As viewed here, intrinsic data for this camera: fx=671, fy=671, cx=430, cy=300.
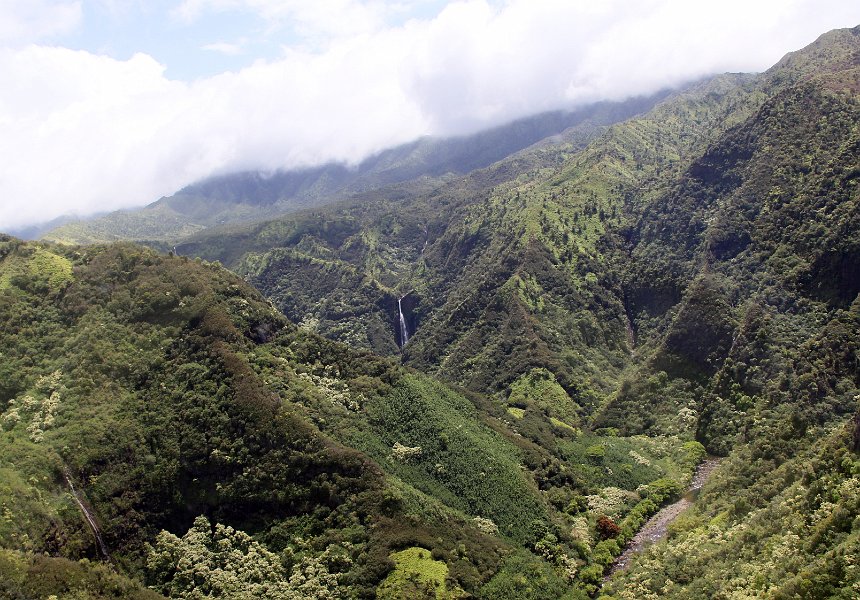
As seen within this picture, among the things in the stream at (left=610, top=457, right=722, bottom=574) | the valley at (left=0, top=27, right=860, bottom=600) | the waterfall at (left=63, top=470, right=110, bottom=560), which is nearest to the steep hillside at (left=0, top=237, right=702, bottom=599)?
the waterfall at (left=63, top=470, right=110, bottom=560)

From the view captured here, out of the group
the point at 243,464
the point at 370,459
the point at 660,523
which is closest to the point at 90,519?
the point at 243,464

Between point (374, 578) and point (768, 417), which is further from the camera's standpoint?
point (768, 417)

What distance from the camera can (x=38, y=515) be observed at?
79688 mm

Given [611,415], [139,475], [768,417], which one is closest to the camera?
[139,475]

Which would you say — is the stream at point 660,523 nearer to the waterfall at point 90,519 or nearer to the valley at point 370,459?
the valley at point 370,459

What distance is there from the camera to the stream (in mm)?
97250

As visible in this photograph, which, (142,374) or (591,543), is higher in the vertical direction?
(142,374)

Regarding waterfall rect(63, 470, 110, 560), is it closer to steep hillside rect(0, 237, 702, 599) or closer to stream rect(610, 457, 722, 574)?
steep hillside rect(0, 237, 702, 599)

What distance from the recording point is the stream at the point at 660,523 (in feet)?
319

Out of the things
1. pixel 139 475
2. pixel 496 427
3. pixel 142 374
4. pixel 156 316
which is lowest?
pixel 496 427

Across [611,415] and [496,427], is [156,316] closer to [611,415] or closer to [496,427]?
[496,427]

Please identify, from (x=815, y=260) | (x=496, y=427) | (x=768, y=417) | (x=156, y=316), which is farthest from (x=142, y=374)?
(x=815, y=260)

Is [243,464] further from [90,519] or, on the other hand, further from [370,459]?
[90,519]

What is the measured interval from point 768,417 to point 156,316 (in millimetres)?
103612
